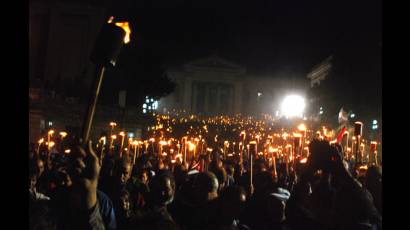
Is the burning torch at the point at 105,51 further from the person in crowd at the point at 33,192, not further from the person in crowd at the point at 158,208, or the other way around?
the person in crowd at the point at 33,192

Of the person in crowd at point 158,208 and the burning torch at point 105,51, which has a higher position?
the burning torch at point 105,51

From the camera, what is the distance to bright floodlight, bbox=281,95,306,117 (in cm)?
6812

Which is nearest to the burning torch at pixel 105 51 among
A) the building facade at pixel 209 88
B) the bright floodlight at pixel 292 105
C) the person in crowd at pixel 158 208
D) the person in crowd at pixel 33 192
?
the person in crowd at pixel 158 208

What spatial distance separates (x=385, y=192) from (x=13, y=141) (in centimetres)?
362

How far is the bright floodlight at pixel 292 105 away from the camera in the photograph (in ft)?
224

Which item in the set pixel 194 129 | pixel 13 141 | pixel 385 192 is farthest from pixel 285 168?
pixel 194 129

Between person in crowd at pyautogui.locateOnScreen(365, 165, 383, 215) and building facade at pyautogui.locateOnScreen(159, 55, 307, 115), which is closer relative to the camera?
person in crowd at pyautogui.locateOnScreen(365, 165, 383, 215)

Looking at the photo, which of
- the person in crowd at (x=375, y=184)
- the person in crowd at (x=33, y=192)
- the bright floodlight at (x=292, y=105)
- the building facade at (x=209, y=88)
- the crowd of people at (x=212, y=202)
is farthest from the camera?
the bright floodlight at (x=292, y=105)

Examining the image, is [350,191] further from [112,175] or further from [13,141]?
[112,175]

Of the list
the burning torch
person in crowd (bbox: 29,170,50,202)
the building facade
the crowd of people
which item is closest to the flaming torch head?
the burning torch

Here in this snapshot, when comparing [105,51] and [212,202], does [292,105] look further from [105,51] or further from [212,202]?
[105,51]

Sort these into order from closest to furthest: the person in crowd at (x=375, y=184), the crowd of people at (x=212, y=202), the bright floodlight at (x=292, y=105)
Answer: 1. the crowd of people at (x=212, y=202)
2. the person in crowd at (x=375, y=184)
3. the bright floodlight at (x=292, y=105)

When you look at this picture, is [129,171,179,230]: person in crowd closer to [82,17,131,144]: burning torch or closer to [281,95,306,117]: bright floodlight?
[82,17,131,144]: burning torch

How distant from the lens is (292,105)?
2717 inches
